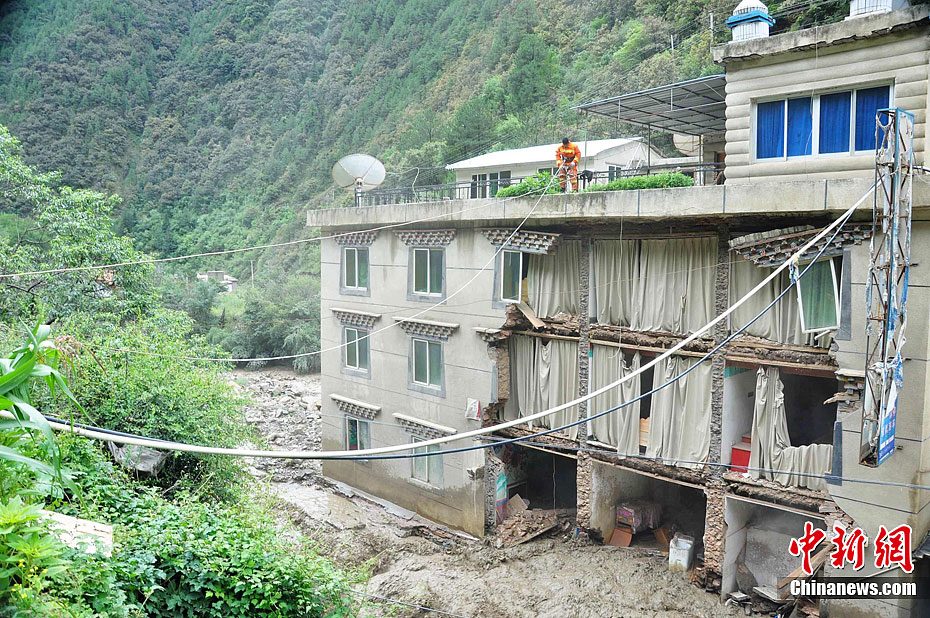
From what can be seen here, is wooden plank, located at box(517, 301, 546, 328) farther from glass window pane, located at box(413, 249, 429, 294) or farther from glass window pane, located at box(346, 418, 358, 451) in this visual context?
glass window pane, located at box(346, 418, 358, 451)

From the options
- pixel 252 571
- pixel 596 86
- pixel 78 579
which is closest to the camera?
pixel 78 579

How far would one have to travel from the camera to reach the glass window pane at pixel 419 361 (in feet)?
57.5

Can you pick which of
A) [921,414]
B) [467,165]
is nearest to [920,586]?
[921,414]

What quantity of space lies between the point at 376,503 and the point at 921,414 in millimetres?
13156

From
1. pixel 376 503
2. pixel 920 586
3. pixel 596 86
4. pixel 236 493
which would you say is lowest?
pixel 376 503

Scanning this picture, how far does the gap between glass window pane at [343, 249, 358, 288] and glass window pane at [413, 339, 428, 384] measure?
10.1 ft

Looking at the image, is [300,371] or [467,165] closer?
[467,165]

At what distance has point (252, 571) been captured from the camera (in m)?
7.56

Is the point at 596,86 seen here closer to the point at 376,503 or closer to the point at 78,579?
the point at 376,503

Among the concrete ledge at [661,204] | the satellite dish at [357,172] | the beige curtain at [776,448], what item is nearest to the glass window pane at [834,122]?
the concrete ledge at [661,204]

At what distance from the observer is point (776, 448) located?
1214 cm

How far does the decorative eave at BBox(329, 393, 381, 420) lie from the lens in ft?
61.5

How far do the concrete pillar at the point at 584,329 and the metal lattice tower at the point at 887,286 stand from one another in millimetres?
5893

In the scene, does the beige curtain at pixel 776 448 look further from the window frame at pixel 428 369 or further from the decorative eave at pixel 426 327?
the window frame at pixel 428 369
